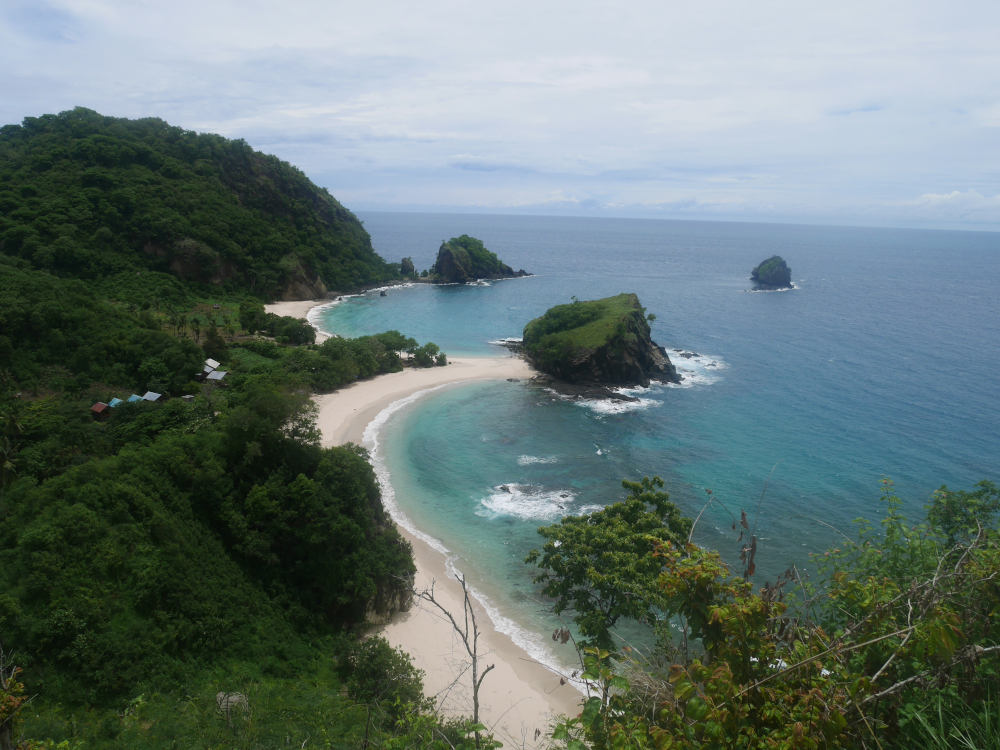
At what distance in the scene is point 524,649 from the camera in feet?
69.8

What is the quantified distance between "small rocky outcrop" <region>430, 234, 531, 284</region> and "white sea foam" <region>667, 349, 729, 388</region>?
57.0m

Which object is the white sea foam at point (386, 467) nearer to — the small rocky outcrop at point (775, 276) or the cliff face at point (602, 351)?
the cliff face at point (602, 351)

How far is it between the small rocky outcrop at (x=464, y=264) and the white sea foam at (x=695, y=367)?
5698cm

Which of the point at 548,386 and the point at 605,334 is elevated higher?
the point at 605,334

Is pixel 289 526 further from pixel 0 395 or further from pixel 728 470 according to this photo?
pixel 728 470

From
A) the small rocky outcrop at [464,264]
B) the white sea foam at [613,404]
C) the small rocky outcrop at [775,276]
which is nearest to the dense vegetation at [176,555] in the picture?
the white sea foam at [613,404]

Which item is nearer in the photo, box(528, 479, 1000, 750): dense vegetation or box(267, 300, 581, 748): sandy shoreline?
box(528, 479, 1000, 750): dense vegetation

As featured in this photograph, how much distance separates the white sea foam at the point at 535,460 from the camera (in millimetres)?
36969

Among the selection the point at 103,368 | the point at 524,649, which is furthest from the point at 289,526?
the point at 103,368

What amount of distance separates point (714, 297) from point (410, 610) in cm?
9222

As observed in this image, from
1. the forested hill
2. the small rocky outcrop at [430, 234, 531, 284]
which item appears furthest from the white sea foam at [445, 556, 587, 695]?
the small rocky outcrop at [430, 234, 531, 284]

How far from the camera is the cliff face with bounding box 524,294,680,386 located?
5197cm

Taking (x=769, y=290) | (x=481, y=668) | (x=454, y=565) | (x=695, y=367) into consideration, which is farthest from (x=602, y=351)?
(x=769, y=290)

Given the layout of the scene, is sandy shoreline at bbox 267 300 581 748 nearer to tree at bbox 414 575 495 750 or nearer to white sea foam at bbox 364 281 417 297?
tree at bbox 414 575 495 750
